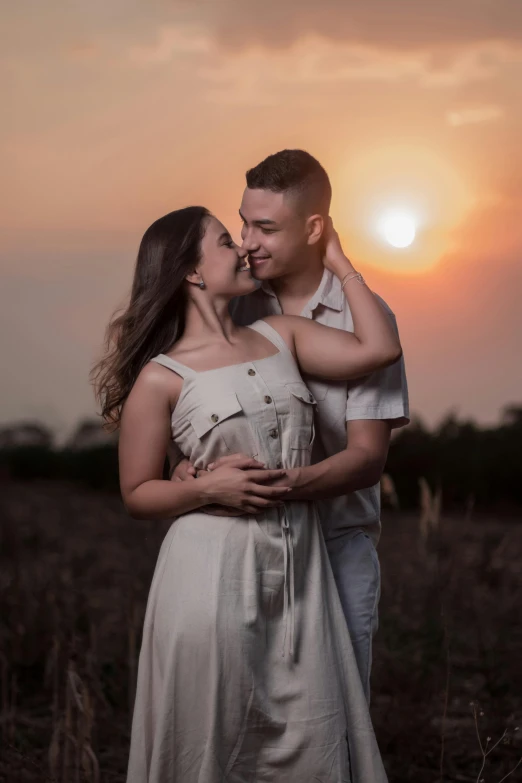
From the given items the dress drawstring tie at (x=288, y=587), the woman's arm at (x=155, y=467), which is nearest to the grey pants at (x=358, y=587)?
the dress drawstring tie at (x=288, y=587)

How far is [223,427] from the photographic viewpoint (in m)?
2.73

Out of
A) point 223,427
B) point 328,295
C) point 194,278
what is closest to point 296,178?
point 328,295

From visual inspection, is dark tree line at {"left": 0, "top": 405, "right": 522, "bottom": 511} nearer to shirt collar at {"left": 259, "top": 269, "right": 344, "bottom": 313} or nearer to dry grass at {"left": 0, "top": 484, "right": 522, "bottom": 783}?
dry grass at {"left": 0, "top": 484, "right": 522, "bottom": 783}

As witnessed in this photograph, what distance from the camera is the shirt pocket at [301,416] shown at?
2.80m

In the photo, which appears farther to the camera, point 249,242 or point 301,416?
point 249,242

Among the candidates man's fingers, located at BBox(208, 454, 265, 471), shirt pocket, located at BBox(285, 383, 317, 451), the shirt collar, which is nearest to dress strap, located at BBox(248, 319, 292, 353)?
shirt pocket, located at BBox(285, 383, 317, 451)

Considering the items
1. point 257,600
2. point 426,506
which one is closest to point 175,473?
point 257,600

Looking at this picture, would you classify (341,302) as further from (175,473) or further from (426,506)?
(426,506)

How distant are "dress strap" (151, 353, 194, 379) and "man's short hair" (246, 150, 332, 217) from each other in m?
0.64

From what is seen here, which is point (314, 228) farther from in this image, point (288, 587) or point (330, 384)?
point (288, 587)

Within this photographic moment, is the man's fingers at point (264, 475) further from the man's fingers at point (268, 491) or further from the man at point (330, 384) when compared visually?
the man at point (330, 384)

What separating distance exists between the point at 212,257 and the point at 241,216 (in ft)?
1.10

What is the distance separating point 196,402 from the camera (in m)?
2.72

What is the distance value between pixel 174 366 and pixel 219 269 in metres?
0.30
